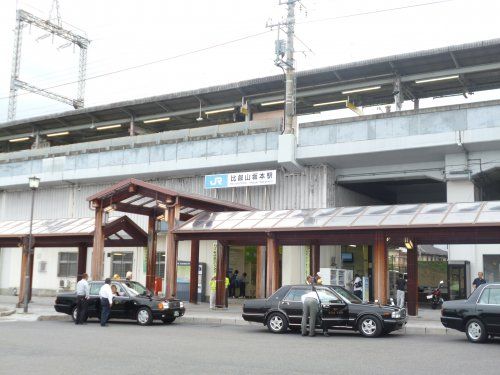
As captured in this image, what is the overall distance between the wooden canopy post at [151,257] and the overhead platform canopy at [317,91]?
11105mm

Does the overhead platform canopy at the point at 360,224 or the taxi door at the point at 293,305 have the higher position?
the overhead platform canopy at the point at 360,224

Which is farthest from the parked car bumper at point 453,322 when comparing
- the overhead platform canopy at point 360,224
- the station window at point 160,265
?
the station window at point 160,265

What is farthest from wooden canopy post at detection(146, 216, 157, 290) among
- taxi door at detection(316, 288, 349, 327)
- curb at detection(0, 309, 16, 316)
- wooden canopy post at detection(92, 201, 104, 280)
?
taxi door at detection(316, 288, 349, 327)

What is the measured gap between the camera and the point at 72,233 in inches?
1042

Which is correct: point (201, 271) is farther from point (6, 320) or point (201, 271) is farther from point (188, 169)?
point (6, 320)

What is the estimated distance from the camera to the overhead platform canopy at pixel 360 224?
1870 centimetres

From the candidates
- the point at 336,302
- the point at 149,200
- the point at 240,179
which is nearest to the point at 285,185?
the point at 240,179

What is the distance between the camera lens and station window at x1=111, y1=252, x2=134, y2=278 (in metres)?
34.9

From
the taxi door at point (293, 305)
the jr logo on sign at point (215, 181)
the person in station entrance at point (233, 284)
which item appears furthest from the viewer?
the person in station entrance at point (233, 284)

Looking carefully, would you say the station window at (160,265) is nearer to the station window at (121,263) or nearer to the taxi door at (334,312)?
the station window at (121,263)

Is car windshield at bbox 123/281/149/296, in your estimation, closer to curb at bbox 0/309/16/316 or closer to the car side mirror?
curb at bbox 0/309/16/316

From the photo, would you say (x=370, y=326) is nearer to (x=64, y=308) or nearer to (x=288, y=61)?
(x=64, y=308)

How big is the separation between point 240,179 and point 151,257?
6.41m

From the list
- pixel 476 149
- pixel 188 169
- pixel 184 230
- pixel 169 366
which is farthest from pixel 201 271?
pixel 169 366
